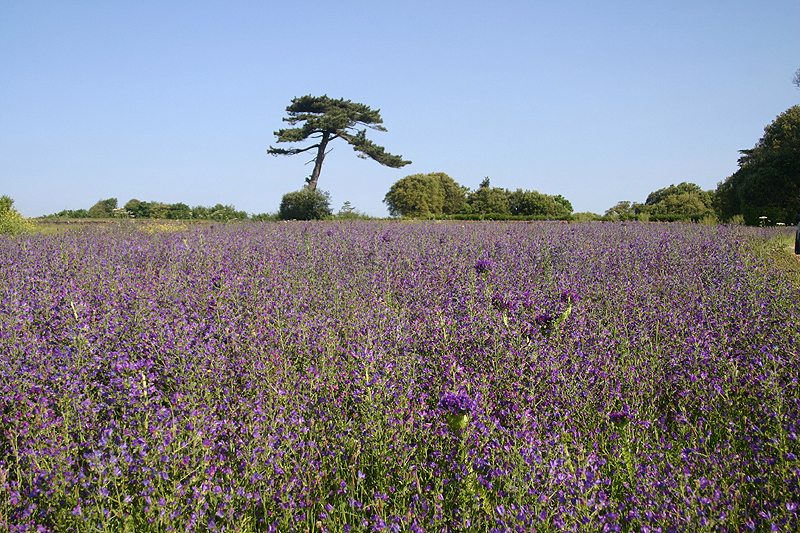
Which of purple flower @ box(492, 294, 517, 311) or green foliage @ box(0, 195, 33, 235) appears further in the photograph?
green foliage @ box(0, 195, 33, 235)

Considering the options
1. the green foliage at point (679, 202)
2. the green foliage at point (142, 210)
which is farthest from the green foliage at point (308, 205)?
the green foliage at point (679, 202)

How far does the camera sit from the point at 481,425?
2.12 meters

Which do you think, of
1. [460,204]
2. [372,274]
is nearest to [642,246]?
[372,274]

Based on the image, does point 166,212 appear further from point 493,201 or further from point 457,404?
point 493,201

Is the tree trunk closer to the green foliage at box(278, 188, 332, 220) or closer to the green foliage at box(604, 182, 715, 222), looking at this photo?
the green foliage at box(278, 188, 332, 220)

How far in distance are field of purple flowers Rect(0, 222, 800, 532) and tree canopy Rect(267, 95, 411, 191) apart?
2312 centimetres

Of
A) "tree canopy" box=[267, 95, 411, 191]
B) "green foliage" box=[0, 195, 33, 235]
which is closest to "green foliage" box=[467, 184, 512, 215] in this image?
"tree canopy" box=[267, 95, 411, 191]

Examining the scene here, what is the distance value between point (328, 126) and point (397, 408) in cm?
2619

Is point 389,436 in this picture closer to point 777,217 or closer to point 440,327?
point 440,327

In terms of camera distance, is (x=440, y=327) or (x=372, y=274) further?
(x=372, y=274)

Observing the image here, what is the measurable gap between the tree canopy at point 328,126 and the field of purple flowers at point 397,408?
2312 cm

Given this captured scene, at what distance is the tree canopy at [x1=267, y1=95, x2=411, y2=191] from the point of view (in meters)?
26.3

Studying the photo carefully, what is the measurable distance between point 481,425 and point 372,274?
3304 mm

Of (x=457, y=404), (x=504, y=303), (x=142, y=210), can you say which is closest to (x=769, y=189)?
(x=504, y=303)
